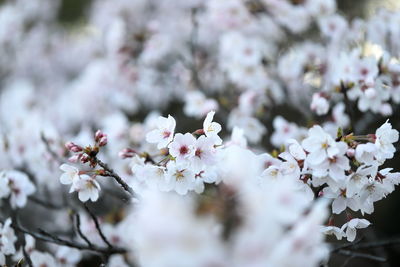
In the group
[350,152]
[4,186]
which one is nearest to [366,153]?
[350,152]

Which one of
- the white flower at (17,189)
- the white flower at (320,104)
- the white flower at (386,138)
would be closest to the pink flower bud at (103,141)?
the white flower at (17,189)

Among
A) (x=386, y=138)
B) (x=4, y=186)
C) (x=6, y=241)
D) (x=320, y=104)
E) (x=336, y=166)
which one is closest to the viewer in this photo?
(x=336, y=166)

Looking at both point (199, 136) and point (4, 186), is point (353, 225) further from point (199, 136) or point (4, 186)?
point (4, 186)

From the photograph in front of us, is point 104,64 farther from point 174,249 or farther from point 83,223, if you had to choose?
point 174,249

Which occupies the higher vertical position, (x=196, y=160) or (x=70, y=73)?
(x=70, y=73)

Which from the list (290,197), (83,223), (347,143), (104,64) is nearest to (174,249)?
(290,197)

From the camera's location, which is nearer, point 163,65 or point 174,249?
point 174,249

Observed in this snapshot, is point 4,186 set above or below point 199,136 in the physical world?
below
